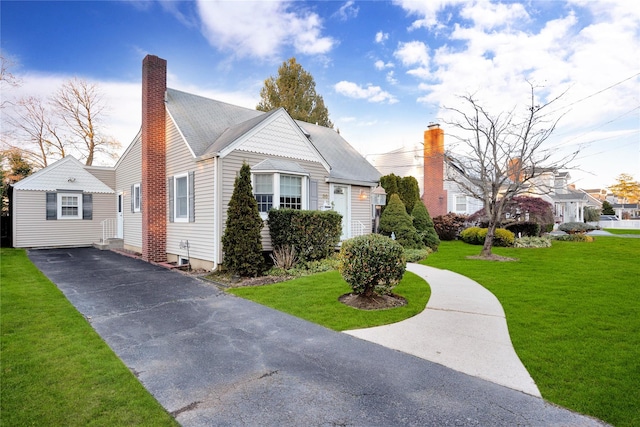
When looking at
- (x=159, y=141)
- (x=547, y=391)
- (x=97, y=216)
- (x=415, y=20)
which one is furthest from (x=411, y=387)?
(x=97, y=216)

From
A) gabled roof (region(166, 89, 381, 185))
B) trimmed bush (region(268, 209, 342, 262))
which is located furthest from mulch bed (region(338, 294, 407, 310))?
gabled roof (region(166, 89, 381, 185))

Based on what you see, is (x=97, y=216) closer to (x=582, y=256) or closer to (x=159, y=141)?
(x=159, y=141)

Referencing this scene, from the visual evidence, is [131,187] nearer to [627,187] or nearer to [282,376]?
[282,376]

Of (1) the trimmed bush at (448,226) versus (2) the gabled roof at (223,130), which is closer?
(2) the gabled roof at (223,130)

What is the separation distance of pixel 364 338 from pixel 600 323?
3.66m

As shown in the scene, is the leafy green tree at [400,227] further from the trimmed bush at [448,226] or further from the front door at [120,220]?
the front door at [120,220]

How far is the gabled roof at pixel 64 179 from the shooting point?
15086mm

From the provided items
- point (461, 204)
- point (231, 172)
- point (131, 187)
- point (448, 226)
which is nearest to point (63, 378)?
point (231, 172)

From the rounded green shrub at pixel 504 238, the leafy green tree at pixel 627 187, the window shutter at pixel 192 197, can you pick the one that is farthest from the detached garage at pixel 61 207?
the leafy green tree at pixel 627 187

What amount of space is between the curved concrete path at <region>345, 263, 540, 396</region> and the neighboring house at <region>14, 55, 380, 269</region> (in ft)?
20.2

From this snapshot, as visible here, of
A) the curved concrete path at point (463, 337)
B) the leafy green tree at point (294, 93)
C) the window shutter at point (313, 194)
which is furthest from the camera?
the leafy green tree at point (294, 93)

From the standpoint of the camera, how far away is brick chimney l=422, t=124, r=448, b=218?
22047mm

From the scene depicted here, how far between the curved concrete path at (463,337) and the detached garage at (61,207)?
54.8 ft

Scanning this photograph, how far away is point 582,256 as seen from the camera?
1202 cm
